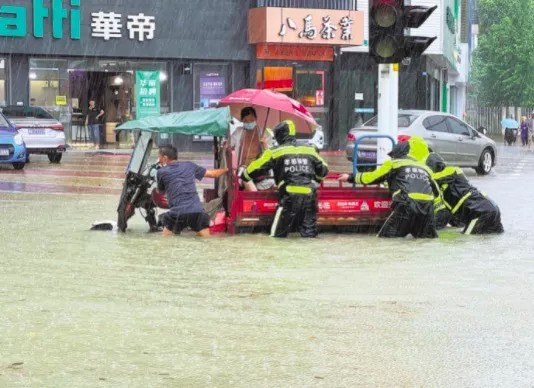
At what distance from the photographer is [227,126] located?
14.5m

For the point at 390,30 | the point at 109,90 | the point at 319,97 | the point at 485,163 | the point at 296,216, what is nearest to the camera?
the point at 296,216

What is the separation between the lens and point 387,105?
16453mm

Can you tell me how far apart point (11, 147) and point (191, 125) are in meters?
12.1

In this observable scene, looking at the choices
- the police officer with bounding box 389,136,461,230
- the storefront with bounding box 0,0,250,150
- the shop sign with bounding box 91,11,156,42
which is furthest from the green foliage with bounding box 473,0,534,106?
the police officer with bounding box 389,136,461,230

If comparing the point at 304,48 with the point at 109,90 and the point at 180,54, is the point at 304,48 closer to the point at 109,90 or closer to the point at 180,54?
the point at 180,54

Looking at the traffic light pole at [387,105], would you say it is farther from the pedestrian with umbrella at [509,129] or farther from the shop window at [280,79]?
the pedestrian with umbrella at [509,129]

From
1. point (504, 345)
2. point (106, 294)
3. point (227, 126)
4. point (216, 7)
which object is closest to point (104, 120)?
point (216, 7)

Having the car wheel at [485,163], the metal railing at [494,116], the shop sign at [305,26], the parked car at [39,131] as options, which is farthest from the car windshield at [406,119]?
the metal railing at [494,116]

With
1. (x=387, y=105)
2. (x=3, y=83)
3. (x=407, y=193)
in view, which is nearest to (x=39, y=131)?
(x=3, y=83)

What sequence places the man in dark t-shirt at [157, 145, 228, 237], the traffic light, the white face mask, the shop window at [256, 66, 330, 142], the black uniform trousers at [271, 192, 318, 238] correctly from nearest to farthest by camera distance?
the man in dark t-shirt at [157, 145, 228, 237], the black uniform trousers at [271, 192, 318, 238], the traffic light, the white face mask, the shop window at [256, 66, 330, 142]

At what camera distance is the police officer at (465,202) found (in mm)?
14672

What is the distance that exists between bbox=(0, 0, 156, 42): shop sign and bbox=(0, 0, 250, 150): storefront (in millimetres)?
30

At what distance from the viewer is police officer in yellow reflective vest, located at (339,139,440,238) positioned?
558 inches

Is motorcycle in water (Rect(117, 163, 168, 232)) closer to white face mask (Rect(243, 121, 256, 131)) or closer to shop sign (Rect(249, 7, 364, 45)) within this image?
white face mask (Rect(243, 121, 256, 131))
